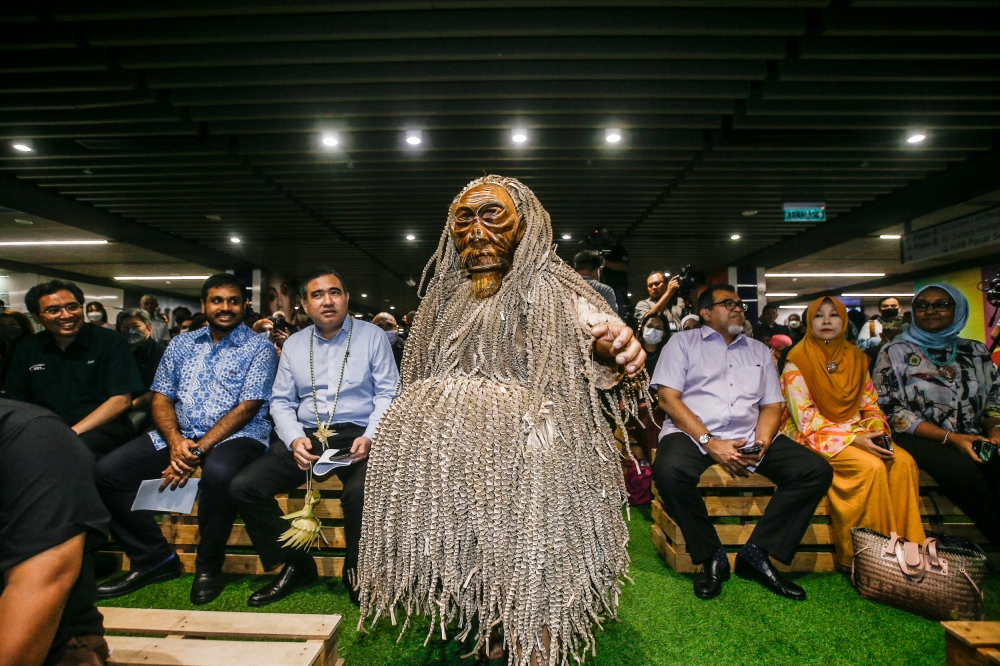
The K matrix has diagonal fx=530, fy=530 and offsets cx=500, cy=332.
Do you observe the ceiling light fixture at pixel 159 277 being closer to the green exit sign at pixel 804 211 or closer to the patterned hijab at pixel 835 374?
the green exit sign at pixel 804 211

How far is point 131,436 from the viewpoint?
3.30 metres

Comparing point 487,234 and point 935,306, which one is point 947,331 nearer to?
point 935,306

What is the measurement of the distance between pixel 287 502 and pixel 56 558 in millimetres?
1914

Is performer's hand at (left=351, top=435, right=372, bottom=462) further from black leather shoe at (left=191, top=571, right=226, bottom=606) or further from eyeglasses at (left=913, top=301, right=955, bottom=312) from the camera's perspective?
eyeglasses at (left=913, top=301, right=955, bottom=312)

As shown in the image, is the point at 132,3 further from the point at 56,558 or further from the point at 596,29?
the point at 56,558

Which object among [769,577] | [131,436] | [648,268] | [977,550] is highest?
[648,268]

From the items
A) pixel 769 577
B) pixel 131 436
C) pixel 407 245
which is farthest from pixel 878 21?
pixel 407 245

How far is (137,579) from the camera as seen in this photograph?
270cm

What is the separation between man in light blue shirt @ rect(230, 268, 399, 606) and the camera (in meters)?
2.60

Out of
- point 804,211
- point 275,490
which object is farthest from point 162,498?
point 804,211

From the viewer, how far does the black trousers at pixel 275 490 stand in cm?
252

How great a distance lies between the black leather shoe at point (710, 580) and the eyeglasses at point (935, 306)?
1953mm

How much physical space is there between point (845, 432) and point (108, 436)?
423 centimetres

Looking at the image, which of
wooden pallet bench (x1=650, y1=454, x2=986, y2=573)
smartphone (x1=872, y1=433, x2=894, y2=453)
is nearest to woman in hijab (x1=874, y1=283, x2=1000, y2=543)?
wooden pallet bench (x1=650, y1=454, x2=986, y2=573)
